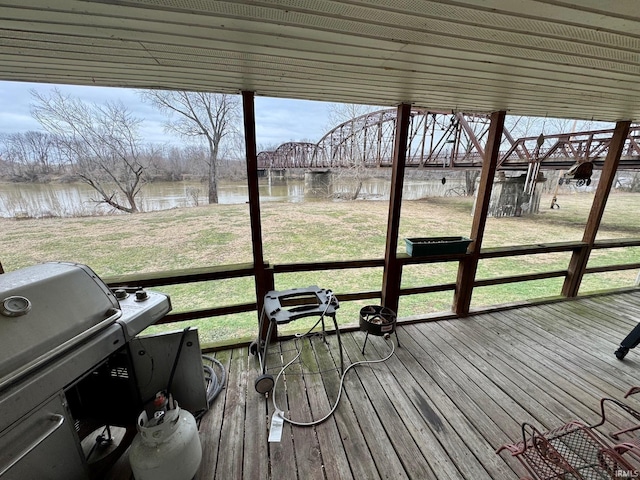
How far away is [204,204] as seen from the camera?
1132 cm

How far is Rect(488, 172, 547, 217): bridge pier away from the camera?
1175cm

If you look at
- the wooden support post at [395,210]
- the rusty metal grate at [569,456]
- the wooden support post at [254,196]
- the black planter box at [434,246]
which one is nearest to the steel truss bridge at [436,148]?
the black planter box at [434,246]

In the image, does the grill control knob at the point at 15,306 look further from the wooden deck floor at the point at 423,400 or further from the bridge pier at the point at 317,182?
the bridge pier at the point at 317,182

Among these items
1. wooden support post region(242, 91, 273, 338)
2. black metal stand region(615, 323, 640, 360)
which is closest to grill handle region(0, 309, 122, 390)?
wooden support post region(242, 91, 273, 338)

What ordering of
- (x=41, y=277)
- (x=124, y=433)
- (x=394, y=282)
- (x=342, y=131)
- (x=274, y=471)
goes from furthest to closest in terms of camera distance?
1. (x=342, y=131)
2. (x=394, y=282)
3. (x=124, y=433)
4. (x=274, y=471)
5. (x=41, y=277)

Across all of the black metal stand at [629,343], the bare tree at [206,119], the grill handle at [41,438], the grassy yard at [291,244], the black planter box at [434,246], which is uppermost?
the bare tree at [206,119]

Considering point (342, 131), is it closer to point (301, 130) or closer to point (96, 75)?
point (301, 130)

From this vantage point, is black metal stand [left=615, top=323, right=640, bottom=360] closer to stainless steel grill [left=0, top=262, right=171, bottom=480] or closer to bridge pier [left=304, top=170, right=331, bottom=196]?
stainless steel grill [left=0, top=262, right=171, bottom=480]

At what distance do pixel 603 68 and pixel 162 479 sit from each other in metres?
3.19

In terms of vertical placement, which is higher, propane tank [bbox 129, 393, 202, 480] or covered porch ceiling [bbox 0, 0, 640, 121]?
covered porch ceiling [bbox 0, 0, 640, 121]

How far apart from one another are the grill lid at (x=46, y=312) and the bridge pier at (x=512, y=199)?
14059 millimetres

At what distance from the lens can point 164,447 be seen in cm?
118

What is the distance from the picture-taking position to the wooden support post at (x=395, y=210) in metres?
2.25

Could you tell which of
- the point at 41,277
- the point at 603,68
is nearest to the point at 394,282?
the point at 603,68
